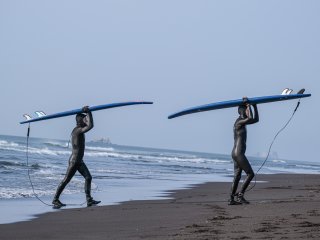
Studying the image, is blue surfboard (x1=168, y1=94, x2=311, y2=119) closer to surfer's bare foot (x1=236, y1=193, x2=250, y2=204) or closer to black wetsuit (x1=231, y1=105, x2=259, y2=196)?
black wetsuit (x1=231, y1=105, x2=259, y2=196)

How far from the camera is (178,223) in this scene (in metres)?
9.34

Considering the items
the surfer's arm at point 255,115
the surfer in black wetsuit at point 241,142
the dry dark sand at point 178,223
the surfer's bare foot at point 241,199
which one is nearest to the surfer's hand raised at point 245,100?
the surfer in black wetsuit at point 241,142

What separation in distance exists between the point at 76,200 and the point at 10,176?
6.52 metres

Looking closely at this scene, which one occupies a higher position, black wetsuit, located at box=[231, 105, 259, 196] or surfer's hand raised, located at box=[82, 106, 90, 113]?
surfer's hand raised, located at box=[82, 106, 90, 113]

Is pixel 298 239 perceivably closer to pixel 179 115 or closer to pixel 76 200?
pixel 179 115

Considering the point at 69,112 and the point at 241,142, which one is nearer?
the point at 241,142

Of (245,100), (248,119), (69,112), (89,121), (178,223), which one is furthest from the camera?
(69,112)

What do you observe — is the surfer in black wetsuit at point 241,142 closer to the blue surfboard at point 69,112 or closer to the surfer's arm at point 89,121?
the blue surfboard at point 69,112

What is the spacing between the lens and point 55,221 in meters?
10.2

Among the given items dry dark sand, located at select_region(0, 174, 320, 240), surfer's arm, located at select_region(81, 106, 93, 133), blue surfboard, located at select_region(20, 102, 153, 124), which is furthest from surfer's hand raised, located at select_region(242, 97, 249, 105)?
surfer's arm, located at select_region(81, 106, 93, 133)

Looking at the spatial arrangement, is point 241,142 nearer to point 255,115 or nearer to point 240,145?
point 240,145

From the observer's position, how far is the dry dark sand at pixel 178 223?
313 inches

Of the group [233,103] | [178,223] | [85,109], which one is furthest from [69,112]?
[178,223]

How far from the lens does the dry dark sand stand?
26.1 ft
